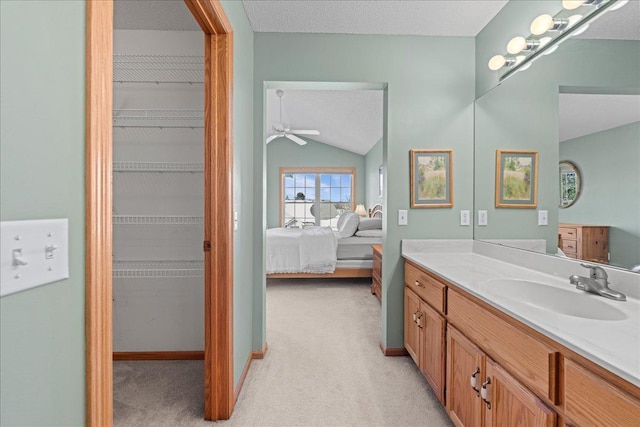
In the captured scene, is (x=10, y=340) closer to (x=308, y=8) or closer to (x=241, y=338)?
(x=241, y=338)

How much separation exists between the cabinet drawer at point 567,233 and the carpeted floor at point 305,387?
1.16m

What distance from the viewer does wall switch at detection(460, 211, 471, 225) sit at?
8.02 feet

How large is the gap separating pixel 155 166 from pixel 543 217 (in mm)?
2633

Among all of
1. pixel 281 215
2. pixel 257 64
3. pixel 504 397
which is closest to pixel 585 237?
pixel 504 397

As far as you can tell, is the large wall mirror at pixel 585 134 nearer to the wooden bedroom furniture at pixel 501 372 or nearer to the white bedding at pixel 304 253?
the wooden bedroom furniture at pixel 501 372

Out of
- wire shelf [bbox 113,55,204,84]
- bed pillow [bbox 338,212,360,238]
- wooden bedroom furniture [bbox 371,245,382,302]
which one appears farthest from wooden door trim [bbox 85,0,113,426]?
bed pillow [bbox 338,212,360,238]

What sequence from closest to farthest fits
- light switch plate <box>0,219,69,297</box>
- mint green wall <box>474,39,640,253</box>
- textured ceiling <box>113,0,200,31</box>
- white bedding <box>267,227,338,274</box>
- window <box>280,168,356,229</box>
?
light switch plate <box>0,219,69,297</box> < mint green wall <box>474,39,640,253</box> < textured ceiling <box>113,0,200,31</box> < white bedding <box>267,227,338,274</box> < window <box>280,168,356,229</box>

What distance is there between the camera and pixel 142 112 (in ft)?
7.80

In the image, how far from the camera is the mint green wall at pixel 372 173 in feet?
21.6

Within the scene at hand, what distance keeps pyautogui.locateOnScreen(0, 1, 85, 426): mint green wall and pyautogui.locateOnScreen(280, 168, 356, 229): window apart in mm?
7514

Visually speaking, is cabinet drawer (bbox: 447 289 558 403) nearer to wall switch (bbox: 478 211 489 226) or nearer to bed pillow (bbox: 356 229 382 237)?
wall switch (bbox: 478 211 489 226)

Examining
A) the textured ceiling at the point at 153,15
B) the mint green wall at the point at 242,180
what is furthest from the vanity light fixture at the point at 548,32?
the textured ceiling at the point at 153,15

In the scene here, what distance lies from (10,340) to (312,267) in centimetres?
391

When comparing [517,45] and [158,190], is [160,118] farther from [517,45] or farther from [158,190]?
[517,45]
